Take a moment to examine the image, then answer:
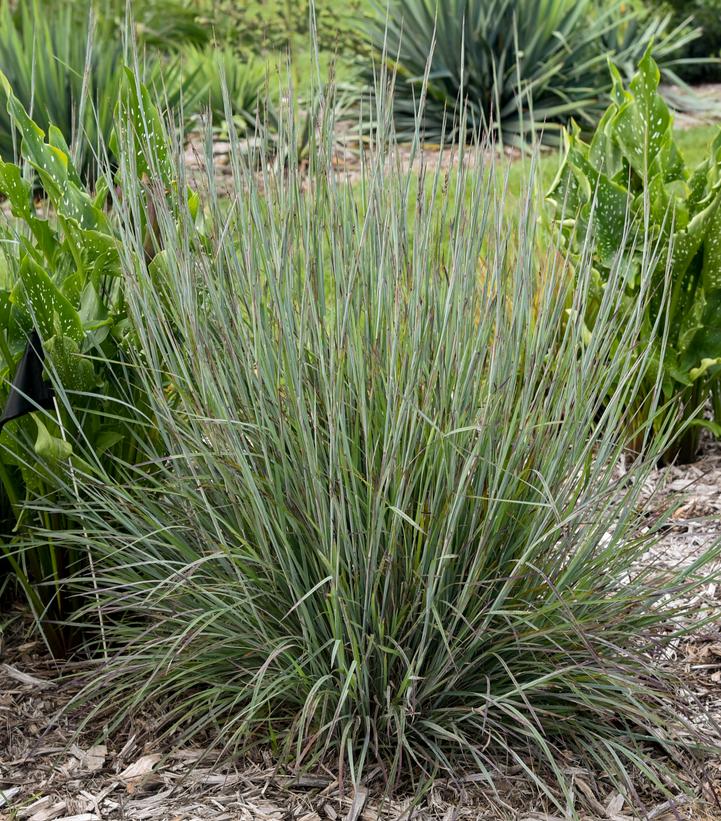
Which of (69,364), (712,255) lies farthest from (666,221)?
(69,364)

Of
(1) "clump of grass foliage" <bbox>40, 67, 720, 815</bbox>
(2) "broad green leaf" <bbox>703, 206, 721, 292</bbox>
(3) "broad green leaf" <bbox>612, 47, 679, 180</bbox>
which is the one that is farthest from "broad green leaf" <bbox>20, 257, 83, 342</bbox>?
(2) "broad green leaf" <bbox>703, 206, 721, 292</bbox>

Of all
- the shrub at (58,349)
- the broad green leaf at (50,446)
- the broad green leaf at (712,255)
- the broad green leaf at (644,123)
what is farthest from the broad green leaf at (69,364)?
the broad green leaf at (712,255)

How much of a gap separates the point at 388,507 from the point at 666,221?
5.42ft

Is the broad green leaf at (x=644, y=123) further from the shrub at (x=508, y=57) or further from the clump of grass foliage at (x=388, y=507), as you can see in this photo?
the shrub at (x=508, y=57)

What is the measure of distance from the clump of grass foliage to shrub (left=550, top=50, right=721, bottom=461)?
1045 mm

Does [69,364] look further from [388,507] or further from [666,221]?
[666,221]

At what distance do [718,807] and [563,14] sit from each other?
297 inches

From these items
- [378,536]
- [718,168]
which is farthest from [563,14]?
[378,536]

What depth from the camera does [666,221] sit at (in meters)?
3.01

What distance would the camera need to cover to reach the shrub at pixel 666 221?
2.95 metres

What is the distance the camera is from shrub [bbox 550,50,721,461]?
295cm

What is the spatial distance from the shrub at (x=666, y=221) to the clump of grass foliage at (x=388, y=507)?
1045 mm

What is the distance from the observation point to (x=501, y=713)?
6.45 ft

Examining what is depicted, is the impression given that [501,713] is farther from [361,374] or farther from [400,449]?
[361,374]
